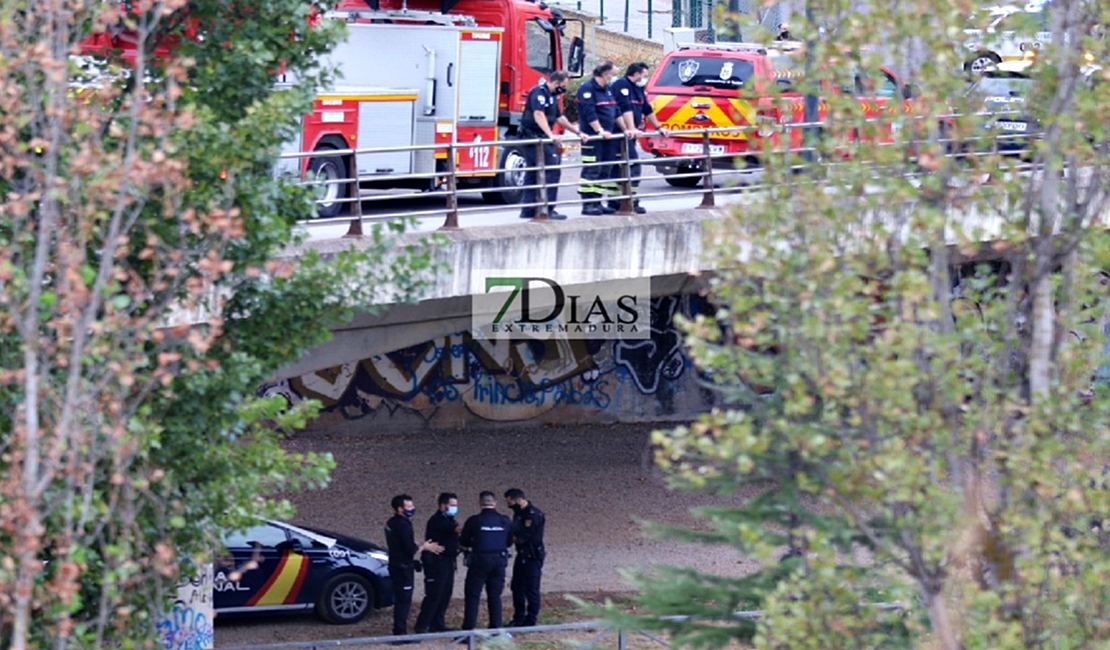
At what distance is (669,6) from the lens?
47000mm

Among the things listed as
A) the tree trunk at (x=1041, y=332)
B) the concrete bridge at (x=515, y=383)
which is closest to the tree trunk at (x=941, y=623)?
the tree trunk at (x=1041, y=332)

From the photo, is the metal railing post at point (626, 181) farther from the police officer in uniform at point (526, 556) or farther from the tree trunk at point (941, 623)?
the tree trunk at point (941, 623)

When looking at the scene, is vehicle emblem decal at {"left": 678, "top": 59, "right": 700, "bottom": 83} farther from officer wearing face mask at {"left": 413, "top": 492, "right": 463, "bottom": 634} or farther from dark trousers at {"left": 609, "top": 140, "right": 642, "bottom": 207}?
officer wearing face mask at {"left": 413, "top": 492, "right": 463, "bottom": 634}

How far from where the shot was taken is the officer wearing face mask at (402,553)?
1491cm

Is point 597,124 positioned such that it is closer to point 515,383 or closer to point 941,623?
point 941,623

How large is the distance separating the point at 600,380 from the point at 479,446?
284cm

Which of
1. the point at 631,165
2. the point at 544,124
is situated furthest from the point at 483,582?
the point at 544,124

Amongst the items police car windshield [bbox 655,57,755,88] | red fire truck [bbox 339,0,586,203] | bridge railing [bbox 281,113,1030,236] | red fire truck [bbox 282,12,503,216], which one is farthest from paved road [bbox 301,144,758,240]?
police car windshield [bbox 655,57,755,88]

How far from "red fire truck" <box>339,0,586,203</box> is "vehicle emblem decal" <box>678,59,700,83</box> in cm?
158

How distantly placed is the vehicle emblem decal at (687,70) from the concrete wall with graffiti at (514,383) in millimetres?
4707

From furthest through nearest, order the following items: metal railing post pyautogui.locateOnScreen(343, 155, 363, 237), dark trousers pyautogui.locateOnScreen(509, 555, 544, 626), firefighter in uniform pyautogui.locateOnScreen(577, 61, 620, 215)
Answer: firefighter in uniform pyautogui.locateOnScreen(577, 61, 620, 215) → dark trousers pyautogui.locateOnScreen(509, 555, 544, 626) → metal railing post pyautogui.locateOnScreen(343, 155, 363, 237)

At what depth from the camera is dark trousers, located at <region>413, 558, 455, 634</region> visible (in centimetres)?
1508

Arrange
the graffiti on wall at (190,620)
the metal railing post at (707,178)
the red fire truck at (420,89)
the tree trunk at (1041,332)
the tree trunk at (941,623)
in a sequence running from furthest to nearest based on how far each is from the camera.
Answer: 1. the red fire truck at (420,89)
2. the metal railing post at (707,178)
3. the graffiti on wall at (190,620)
4. the tree trunk at (1041,332)
5. the tree trunk at (941,623)

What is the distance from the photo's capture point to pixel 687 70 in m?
22.2
